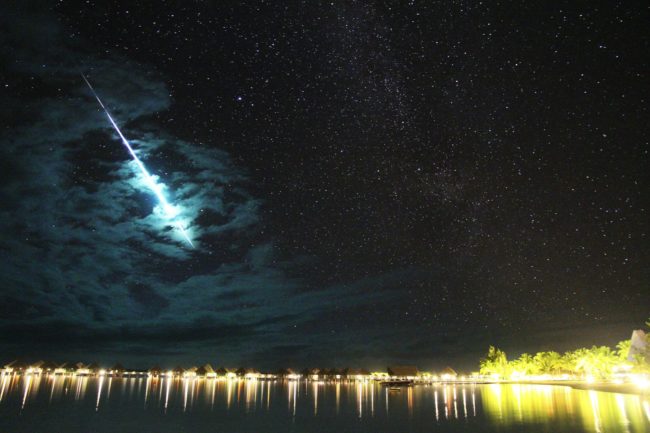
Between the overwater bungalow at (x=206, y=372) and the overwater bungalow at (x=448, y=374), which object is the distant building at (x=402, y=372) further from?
the overwater bungalow at (x=206, y=372)

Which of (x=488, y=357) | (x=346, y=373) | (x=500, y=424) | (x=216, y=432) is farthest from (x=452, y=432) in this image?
(x=346, y=373)

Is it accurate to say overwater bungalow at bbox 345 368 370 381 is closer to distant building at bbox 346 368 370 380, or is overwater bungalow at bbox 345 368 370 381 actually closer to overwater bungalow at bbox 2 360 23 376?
distant building at bbox 346 368 370 380

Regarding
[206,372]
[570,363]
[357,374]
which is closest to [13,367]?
[206,372]

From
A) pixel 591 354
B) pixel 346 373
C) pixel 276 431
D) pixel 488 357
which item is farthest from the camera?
pixel 346 373

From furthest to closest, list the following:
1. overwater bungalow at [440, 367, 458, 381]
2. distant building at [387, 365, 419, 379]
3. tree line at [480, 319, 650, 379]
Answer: overwater bungalow at [440, 367, 458, 381] → distant building at [387, 365, 419, 379] → tree line at [480, 319, 650, 379]

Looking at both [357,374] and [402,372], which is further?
[357,374]

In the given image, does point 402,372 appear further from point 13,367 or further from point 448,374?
point 13,367

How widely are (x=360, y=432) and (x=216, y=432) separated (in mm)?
8980

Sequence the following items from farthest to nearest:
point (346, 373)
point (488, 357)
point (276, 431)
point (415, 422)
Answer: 1. point (346, 373)
2. point (488, 357)
3. point (415, 422)
4. point (276, 431)

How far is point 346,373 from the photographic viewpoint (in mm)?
171750

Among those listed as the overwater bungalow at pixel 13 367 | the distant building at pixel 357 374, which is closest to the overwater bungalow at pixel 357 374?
the distant building at pixel 357 374

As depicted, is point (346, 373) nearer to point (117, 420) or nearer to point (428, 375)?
point (428, 375)

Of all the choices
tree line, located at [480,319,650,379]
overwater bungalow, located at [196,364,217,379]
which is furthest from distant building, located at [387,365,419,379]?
overwater bungalow, located at [196,364,217,379]

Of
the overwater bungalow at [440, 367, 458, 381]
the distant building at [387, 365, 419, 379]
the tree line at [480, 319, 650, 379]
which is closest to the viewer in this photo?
the tree line at [480, 319, 650, 379]
